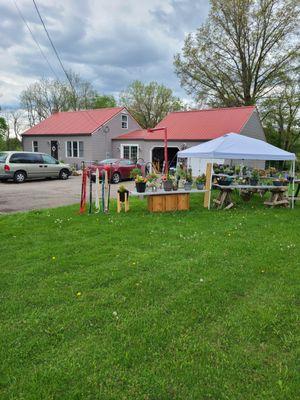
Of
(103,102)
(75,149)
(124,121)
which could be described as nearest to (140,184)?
(75,149)

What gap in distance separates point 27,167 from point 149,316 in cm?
1519

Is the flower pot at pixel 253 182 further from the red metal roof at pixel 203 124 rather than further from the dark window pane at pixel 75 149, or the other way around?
the dark window pane at pixel 75 149

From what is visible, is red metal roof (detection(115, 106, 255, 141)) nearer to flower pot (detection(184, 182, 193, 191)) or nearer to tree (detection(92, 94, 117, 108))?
flower pot (detection(184, 182, 193, 191))

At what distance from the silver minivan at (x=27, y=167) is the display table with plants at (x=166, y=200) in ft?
32.3

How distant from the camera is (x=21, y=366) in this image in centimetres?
254

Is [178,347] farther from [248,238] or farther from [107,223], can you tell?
[107,223]

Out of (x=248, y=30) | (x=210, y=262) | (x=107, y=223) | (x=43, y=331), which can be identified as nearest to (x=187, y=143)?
(x=248, y=30)

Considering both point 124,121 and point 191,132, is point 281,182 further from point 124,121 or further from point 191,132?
point 124,121

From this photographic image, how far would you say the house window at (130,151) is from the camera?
25.6 m

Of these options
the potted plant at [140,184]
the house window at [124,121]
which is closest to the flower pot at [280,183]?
the potted plant at [140,184]

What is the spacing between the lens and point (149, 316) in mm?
3242

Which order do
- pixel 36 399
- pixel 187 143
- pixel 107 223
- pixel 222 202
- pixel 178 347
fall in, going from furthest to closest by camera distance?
pixel 187 143 → pixel 222 202 → pixel 107 223 → pixel 178 347 → pixel 36 399

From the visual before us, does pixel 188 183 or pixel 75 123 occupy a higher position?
pixel 75 123

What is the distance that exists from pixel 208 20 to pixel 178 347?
3102cm
